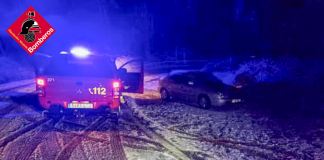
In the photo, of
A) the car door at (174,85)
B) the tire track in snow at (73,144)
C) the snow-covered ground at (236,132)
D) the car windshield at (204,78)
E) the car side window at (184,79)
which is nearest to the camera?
the tire track in snow at (73,144)

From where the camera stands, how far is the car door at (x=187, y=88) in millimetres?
9750

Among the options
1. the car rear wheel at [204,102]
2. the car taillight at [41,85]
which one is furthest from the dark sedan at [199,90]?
the car taillight at [41,85]

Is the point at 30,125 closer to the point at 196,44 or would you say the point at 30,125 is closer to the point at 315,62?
the point at 315,62

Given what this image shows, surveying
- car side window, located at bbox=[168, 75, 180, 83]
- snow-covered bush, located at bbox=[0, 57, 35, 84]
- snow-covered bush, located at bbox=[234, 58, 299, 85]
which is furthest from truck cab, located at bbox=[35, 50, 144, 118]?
snow-covered bush, located at bbox=[0, 57, 35, 84]

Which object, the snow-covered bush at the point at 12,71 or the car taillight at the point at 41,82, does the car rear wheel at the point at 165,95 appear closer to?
the car taillight at the point at 41,82

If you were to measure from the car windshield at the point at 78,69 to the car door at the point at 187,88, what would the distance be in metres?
4.03

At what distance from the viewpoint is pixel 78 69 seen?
6832mm

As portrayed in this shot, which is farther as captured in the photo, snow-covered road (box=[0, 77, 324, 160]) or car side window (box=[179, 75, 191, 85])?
car side window (box=[179, 75, 191, 85])

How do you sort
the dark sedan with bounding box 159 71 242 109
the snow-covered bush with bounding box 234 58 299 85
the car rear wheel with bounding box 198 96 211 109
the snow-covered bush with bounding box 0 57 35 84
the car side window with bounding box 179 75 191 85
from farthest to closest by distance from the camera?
the snow-covered bush with bounding box 0 57 35 84
the snow-covered bush with bounding box 234 58 299 85
the car side window with bounding box 179 75 191 85
the car rear wheel with bounding box 198 96 211 109
the dark sedan with bounding box 159 71 242 109

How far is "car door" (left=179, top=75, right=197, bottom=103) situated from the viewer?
975 cm

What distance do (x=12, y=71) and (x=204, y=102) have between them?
56.0ft

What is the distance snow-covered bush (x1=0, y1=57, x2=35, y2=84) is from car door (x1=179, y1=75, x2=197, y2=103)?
14152 mm

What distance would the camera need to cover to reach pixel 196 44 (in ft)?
98.3

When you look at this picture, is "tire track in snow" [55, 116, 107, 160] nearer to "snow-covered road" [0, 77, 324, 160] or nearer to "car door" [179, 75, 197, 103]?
"snow-covered road" [0, 77, 324, 160]
